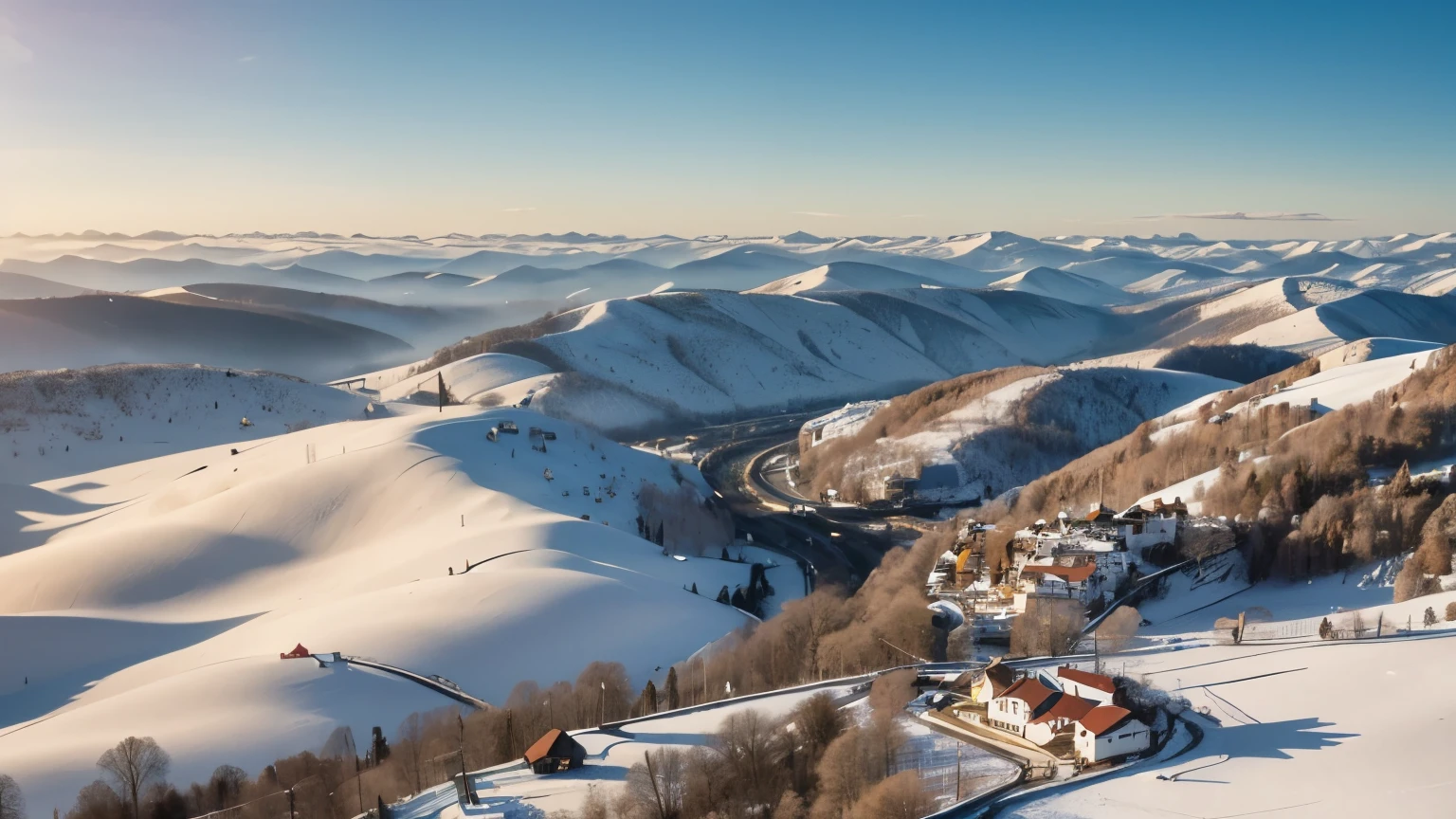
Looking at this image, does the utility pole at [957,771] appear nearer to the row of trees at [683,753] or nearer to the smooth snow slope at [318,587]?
the row of trees at [683,753]

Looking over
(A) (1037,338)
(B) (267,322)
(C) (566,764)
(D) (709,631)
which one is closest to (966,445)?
(D) (709,631)

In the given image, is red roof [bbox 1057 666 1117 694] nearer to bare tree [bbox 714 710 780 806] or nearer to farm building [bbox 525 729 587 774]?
bare tree [bbox 714 710 780 806]

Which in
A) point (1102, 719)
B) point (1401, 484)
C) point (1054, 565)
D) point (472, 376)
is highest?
point (472, 376)

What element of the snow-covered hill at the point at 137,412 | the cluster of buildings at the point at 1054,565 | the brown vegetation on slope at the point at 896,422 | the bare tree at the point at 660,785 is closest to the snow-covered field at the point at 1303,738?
the bare tree at the point at 660,785

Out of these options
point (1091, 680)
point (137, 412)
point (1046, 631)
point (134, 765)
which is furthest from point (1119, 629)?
point (137, 412)

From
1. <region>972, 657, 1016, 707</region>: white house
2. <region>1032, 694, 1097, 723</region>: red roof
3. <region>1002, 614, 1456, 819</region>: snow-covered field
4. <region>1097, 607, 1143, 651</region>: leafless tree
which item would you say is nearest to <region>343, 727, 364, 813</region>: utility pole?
<region>972, 657, 1016, 707</region>: white house

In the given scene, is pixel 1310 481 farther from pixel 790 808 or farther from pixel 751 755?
pixel 790 808

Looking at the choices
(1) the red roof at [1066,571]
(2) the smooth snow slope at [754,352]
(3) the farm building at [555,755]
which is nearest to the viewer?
(3) the farm building at [555,755]

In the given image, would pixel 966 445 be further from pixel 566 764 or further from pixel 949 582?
pixel 566 764
